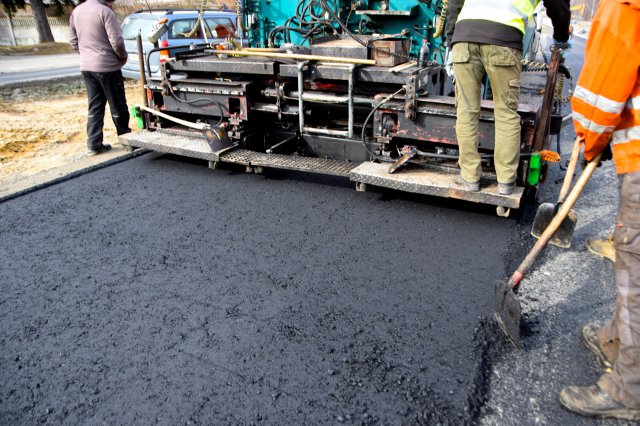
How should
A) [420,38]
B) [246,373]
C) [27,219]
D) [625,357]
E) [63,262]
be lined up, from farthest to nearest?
[420,38] → [27,219] → [63,262] → [246,373] → [625,357]

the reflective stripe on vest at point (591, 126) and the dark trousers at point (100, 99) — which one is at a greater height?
the reflective stripe on vest at point (591, 126)

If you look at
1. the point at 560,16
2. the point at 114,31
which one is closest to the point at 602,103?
the point at 560,16

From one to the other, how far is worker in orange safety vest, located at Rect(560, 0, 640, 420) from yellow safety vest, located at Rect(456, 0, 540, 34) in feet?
4.63

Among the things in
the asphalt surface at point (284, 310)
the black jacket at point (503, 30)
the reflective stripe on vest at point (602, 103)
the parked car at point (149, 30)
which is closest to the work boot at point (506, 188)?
the asphalt surface at point (284, 310)

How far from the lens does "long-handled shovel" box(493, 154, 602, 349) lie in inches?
92.9

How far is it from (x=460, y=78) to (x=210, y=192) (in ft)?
7.74

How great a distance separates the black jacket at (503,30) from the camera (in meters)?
3.35

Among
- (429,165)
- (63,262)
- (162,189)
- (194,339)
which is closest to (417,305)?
(194,339)

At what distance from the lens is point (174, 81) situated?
5.12 meters

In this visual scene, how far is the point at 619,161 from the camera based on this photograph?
6.81ft

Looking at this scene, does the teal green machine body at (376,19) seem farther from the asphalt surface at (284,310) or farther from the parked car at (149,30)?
the parked car at (149,30)

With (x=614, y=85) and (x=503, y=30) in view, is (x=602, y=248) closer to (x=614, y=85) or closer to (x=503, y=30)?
(x=503, y=30)

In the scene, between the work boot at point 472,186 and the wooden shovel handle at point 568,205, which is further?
the work boot at point 472,186

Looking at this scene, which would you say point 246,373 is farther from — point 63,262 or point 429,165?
point 429,165
